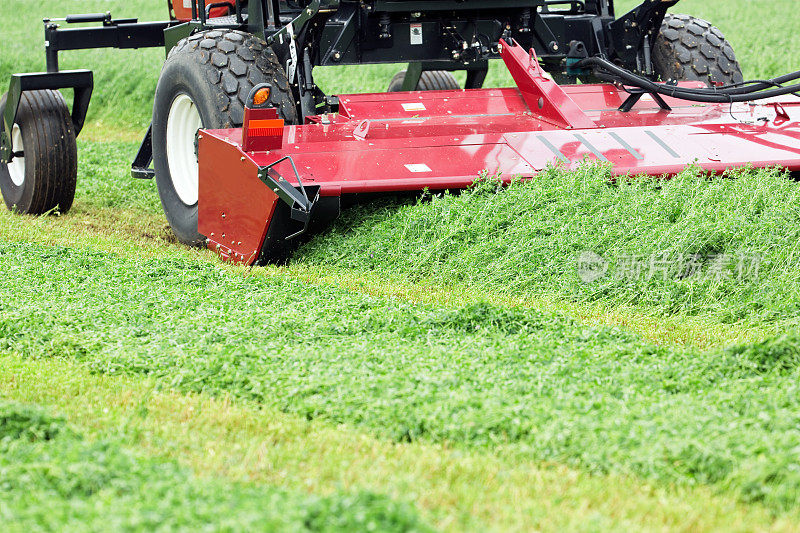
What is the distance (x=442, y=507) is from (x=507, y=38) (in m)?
4.77

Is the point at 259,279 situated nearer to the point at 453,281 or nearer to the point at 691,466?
the point at 453,281

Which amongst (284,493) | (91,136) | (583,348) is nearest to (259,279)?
(583,348)

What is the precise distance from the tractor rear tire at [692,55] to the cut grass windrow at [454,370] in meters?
3.68

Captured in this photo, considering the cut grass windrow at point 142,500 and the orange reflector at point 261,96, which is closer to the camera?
the cut grass windrow at point 142,500

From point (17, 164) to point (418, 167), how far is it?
3948mm

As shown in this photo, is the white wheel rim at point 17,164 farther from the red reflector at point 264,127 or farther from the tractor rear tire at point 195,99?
the red reflector at point 264,127

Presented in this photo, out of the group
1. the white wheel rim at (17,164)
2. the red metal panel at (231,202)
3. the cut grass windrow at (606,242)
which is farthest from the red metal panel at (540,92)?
the white wheel rim at (17,164)

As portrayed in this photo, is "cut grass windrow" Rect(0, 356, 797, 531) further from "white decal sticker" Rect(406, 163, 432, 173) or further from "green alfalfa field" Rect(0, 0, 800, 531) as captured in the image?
"white decal sticker" Rect(406, 163, 432, 173)

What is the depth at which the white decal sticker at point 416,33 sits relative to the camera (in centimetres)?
675

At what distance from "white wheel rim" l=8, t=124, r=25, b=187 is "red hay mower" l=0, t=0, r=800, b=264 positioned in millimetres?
12

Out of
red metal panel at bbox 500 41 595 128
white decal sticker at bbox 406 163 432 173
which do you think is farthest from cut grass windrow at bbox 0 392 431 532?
red metal panel at bbox 500 41 595 128

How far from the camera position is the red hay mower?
543 cm

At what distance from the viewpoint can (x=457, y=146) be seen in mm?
5688

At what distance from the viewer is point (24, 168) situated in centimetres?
761
